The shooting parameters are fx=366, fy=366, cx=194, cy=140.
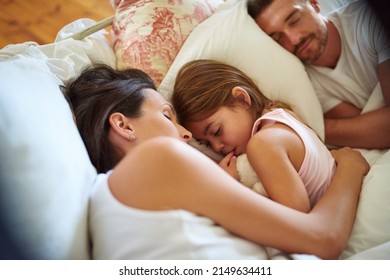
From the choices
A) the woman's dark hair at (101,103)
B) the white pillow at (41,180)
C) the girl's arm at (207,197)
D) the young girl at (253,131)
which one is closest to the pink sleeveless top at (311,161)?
the young girl at (253,131)

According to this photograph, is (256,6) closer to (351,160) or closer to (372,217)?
(351,160)

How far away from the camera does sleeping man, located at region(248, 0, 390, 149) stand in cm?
93

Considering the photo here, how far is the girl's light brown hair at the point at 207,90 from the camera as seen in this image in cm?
81

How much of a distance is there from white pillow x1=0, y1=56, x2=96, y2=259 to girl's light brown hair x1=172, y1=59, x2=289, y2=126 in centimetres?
29

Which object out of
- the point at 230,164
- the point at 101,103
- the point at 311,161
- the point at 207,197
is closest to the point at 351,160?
the point at 311,161

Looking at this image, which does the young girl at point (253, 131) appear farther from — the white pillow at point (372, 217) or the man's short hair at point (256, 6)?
the man's short hair at point (256, 6)

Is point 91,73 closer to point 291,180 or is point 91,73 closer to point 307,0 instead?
point 291,180

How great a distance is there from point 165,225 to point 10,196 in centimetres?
22

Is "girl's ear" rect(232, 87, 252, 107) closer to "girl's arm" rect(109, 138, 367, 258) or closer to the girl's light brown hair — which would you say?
the girl's light brown hair

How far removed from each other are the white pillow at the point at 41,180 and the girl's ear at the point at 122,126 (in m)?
0.08

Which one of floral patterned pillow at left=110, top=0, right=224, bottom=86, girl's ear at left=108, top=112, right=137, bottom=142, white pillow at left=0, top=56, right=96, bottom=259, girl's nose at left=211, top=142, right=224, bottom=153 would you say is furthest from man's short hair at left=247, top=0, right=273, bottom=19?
white pillow at left=0, top=56, right=96, bottom=259

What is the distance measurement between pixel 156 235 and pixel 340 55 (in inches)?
30.0

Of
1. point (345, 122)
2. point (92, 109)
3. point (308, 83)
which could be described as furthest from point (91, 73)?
point (345, 122)

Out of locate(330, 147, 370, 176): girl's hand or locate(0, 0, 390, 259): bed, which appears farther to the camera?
locate(330, 147, 370, 176): girl's hand
